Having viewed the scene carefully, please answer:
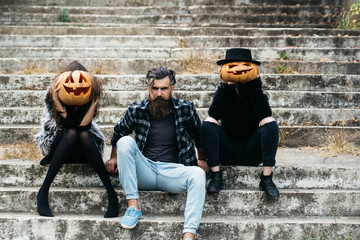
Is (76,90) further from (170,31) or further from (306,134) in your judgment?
(170,31)

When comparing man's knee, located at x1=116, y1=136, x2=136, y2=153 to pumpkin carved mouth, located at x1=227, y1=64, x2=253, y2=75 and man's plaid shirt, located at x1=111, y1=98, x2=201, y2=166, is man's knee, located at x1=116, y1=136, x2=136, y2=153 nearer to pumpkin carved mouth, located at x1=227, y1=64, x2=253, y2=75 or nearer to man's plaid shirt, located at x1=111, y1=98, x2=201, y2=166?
man's plaid shirt, located at x1=111, y1=98, x2=201, y2=166

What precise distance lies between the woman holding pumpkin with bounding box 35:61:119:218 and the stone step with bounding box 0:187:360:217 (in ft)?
0.57

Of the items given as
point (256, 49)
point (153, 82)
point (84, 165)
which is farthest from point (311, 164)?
point (256, 49)

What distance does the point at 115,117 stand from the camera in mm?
4754

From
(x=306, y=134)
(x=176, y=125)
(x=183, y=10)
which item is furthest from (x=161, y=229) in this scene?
(x=183, y=10)

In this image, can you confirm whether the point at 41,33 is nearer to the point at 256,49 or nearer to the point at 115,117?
the point at 115,117

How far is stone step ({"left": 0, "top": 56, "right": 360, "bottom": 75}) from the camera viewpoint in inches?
220

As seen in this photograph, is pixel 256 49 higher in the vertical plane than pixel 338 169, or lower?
higher

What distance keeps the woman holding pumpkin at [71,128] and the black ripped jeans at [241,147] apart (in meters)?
0.82

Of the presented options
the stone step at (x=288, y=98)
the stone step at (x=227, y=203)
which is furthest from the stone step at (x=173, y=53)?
the stone step at (x=227, y=203)

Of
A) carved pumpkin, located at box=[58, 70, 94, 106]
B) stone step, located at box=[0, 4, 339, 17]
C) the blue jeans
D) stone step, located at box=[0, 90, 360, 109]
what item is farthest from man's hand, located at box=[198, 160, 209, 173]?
stone step, located at box=[0, 4, 339, 17]

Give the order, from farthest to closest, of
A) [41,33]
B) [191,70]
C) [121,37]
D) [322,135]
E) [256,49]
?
[41,33], [121,37], [256,49], [191,70], [322,135]

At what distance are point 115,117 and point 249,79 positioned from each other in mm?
1905

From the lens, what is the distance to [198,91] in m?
5.15
